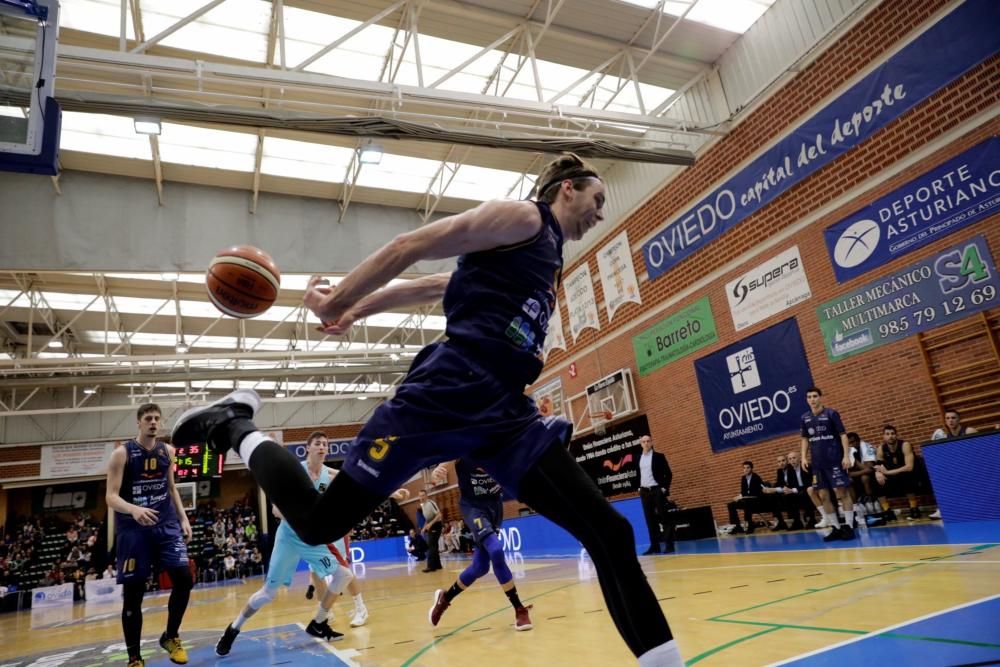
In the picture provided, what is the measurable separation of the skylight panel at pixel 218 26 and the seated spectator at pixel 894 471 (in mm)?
11652

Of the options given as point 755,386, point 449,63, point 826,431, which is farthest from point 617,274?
point 826,431

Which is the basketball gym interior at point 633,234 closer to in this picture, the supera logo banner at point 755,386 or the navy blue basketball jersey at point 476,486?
the supera logo banner at point 755,386

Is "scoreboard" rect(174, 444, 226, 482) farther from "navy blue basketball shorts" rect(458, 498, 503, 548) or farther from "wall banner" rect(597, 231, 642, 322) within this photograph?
"navy blue basketball shorts" rect(458, 498, 503, 548)

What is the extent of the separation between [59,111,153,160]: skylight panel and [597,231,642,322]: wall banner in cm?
999

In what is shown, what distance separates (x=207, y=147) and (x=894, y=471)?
532 inches

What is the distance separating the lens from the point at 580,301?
15766 mm

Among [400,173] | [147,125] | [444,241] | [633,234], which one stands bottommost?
[444,241]

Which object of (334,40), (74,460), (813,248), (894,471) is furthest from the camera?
(74,460)

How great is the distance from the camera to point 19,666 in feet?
17.4

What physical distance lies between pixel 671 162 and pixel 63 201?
11826mm

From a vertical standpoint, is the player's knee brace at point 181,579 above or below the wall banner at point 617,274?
below

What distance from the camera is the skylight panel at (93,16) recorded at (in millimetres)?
10374

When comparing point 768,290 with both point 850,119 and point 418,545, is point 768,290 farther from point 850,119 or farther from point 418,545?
point 418,545

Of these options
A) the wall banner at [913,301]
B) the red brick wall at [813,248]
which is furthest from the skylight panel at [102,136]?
the wall banner at [913,301]
